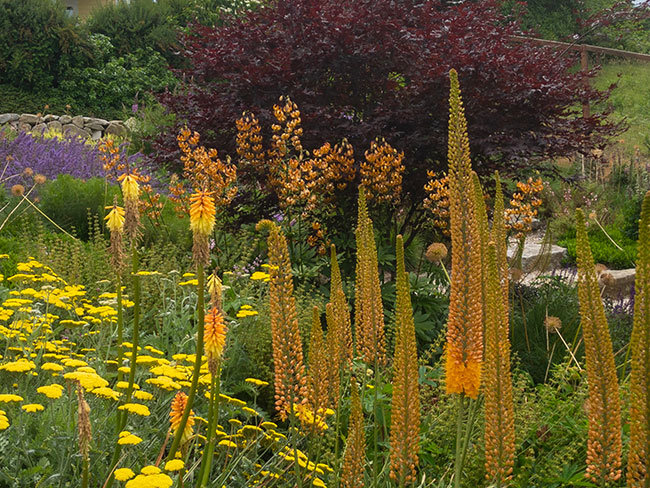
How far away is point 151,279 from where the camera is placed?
5.42 m

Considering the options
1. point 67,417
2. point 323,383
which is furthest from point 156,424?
point 323,383

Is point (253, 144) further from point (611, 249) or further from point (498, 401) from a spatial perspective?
point (611, 249)

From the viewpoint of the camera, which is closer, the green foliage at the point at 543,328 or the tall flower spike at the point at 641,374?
the tall flower spike at the point at 641,374

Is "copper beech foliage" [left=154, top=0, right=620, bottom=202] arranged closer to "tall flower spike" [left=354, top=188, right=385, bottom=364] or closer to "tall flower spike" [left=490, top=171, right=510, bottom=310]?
"tall flower spike" [left=490, top=171, right=510, bottom=310]

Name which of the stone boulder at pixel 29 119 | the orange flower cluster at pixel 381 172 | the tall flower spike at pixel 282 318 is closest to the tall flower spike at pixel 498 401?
the tall flower spike at pixel 282 318

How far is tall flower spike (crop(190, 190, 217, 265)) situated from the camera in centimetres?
163

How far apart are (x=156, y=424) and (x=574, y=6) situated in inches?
1036

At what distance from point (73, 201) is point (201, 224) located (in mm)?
6178

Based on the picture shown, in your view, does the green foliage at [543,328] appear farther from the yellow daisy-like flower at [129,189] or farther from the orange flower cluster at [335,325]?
the yellow daisy-like flower at [129,189]

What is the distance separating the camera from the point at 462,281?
1.75 meters

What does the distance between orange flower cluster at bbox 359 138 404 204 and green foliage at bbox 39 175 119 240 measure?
2835 mm

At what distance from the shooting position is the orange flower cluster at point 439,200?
5.57m

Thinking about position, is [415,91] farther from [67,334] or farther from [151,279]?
[67,334]

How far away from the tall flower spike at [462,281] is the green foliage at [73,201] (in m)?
5.91
